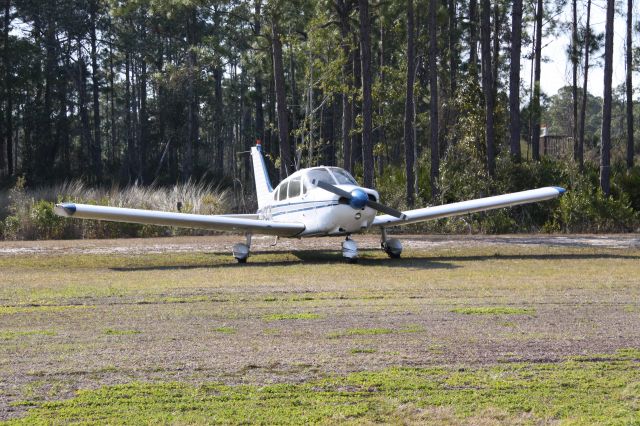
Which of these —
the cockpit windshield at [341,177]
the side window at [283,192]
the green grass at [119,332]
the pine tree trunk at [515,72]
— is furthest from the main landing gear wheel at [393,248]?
the pine tree trunk at [515,72]

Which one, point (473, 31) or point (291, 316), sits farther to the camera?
point (473, 31)

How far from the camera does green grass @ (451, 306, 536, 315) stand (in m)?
9.30

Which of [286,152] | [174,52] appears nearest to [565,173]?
[286,152]

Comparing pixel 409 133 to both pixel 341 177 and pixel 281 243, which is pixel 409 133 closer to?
pixel 281 243

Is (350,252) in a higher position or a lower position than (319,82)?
lower

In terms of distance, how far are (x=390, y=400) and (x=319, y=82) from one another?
102ft

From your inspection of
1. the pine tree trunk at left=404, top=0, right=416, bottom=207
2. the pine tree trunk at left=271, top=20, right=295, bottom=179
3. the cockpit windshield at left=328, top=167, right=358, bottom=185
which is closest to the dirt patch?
the cockpit windshield at left=328, top=167, right=358, bottom=185

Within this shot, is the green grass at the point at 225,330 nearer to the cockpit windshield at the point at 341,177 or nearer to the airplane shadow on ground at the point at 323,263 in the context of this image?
the airplane shadow on ground at the point at 323,263

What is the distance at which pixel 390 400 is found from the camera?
573 centimetres

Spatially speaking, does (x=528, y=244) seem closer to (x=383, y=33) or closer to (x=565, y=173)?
(x=565, y=173)

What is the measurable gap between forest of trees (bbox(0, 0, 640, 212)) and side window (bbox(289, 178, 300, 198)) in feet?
30.6

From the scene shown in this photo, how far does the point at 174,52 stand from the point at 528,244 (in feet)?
145

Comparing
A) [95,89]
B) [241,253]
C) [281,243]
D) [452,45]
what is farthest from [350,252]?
[95,89]

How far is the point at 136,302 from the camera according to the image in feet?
34.8
